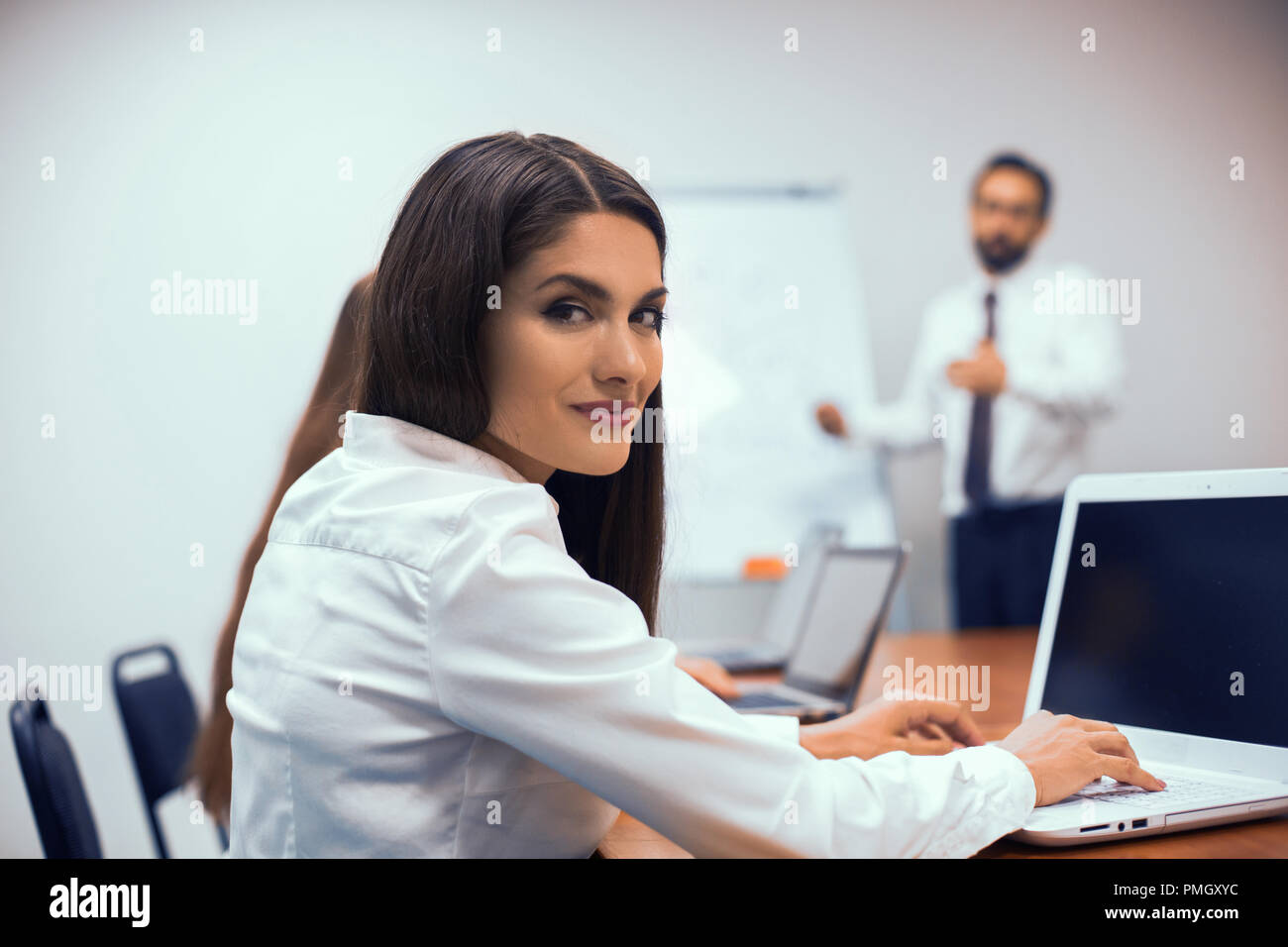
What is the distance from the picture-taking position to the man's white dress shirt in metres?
2.73

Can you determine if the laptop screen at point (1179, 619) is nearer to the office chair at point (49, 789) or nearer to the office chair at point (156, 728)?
the office chair at point (49, 789)

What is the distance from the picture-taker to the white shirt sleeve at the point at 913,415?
9.91 feet

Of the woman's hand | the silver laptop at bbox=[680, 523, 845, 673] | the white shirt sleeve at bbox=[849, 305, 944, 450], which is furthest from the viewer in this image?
the white shirt sleeve at bbox=[849, 305, 944, 450]

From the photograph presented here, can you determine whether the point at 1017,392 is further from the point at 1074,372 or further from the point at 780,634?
the point at 780,634

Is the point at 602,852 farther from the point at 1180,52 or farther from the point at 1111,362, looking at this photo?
the point at 1180,52

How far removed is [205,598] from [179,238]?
43.0 inches

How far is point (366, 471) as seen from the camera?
771mm

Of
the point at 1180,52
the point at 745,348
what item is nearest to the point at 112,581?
the point at 745,348

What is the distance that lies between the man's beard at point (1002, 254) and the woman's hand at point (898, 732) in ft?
7.53

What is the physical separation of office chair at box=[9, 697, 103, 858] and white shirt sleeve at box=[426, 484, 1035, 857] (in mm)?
641
